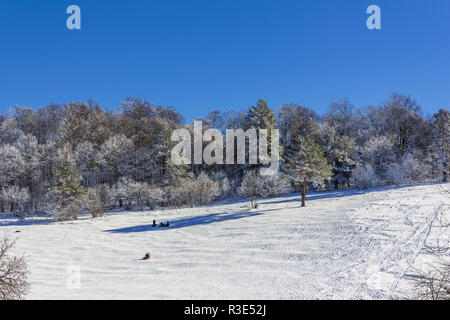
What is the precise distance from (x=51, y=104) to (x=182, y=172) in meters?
41.8

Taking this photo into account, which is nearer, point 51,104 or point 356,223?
point 356,223

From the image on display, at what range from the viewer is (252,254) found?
12.6 m

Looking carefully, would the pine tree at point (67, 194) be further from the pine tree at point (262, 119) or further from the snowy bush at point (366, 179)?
the snowy bush at point (366, 179)

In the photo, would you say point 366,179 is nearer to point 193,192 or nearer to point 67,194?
point 193,192

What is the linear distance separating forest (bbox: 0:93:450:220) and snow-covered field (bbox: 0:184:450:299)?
7.23 meters

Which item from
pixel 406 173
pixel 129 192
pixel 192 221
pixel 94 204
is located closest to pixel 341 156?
pixel 406 173

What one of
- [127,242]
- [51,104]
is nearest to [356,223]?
[127,242]

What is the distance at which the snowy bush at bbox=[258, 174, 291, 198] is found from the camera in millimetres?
34500

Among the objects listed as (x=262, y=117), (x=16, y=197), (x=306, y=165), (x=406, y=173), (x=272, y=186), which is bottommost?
(x=16, y=197)

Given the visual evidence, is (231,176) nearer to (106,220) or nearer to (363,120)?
(106,220)

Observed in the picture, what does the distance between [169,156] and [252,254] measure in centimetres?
2972

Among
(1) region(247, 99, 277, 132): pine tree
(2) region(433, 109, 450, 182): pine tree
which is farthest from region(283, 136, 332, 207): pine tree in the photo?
(1) region(247, 99, 277, 132): pine tree
